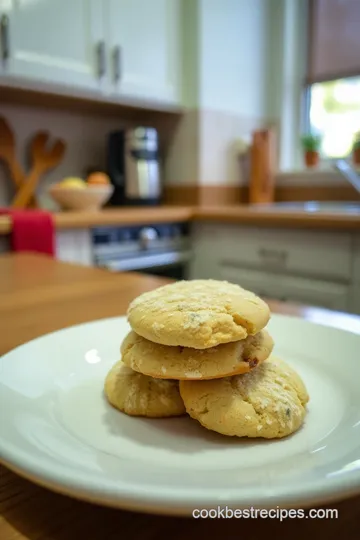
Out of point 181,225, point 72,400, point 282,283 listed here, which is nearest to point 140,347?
point 72,400

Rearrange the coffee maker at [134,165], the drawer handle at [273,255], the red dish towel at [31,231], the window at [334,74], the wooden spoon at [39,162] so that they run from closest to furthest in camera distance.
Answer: the red dish towel at [31,231] < the drawer handle at [273,255] < the wooden spoon at [39,162] < the coffee maker at [134,165] < the window at [334,74]

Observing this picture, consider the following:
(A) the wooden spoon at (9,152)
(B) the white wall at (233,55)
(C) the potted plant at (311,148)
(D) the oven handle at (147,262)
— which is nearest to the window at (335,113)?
(C) the potted plant at (311,148)

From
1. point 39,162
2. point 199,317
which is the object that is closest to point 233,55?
point 39,162

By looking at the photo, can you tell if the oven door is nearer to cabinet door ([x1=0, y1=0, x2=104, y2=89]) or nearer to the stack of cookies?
cabinet door ([x1=0, y1=0, x2=104, y2=89])

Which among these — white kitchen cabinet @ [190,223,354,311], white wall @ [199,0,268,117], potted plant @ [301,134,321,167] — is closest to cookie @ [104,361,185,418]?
white kitchen cabinet @ [190,223,354,311]

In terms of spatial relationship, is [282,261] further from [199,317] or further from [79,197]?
[199,317]

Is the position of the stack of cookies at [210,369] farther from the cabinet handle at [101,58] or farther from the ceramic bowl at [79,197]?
the cabinet handle at [101,58]

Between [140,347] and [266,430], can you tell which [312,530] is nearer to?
[266,430]
